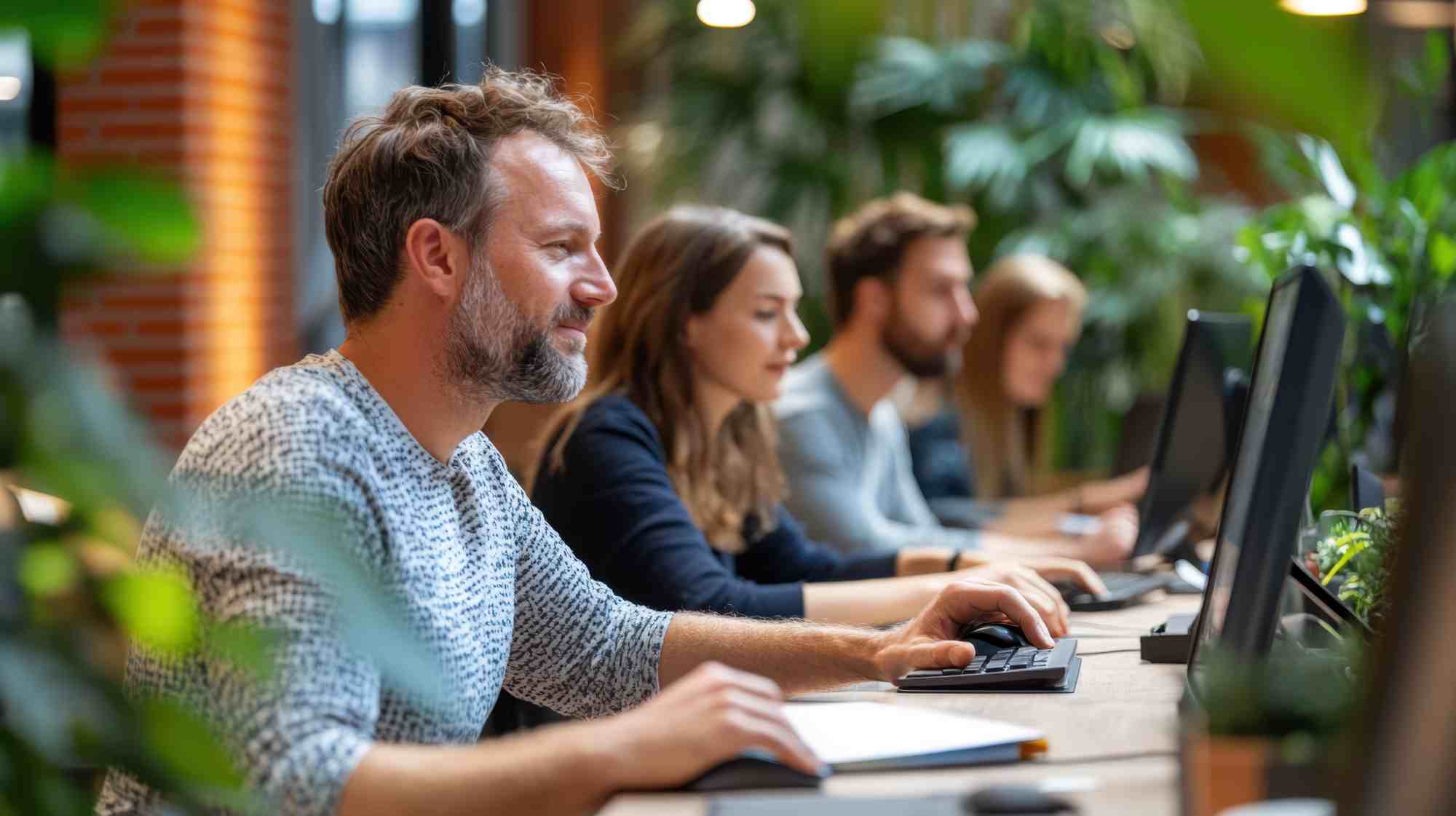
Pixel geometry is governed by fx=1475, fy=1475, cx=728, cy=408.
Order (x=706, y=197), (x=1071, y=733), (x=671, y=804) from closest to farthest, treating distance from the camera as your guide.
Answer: (x=671, y=804)
(x=1071, y=733)
(x=706, y=197)

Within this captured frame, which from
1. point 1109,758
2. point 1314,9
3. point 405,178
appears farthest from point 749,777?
point 1314,9

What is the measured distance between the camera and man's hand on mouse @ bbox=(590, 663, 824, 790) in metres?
1.01

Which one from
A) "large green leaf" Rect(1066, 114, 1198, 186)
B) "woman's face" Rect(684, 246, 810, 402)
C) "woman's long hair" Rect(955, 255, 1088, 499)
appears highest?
"large green leaf" Rect(1066, 114, 1198, 186)

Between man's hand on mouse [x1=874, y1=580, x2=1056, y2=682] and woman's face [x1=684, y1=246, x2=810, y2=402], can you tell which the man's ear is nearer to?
man's hand on mouse [x1=874, y1=580, x2=1056, y2=682]

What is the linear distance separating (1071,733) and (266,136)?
2930 mm

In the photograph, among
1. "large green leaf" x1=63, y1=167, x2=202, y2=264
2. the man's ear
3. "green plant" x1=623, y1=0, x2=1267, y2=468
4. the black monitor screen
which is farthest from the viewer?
"green plant" x1=623, y1=0, x2=1267, y2=468

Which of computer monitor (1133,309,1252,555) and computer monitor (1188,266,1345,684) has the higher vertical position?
computer monitor (1188,266,1345,684)

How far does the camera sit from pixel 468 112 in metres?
1.51

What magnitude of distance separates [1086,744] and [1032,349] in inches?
126

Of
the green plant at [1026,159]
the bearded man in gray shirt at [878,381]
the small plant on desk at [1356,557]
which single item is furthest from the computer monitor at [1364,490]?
the green plant at [1026,159]

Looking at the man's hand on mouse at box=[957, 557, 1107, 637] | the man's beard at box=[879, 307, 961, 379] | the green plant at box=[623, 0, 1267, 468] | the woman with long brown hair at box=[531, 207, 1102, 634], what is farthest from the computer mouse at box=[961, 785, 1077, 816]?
the green plant at box=[623, 0, 1267, 468]

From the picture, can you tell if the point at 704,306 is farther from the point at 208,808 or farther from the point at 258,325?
the point at 208,808

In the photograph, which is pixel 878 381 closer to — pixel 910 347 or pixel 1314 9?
pixel 910 347

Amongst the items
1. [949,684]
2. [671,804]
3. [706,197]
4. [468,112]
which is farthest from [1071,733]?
[706,197]
